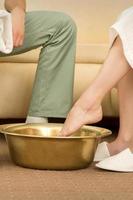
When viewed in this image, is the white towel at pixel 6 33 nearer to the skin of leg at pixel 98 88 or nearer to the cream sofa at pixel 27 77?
the skin of leg at pixel 98 88

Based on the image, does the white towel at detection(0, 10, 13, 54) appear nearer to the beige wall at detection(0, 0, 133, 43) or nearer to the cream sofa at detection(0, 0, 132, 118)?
the cream sofa at detection(0, 0, 132, 118)

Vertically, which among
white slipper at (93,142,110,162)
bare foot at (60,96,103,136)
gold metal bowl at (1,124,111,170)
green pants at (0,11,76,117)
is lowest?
white slipper at (93,142,110,162)

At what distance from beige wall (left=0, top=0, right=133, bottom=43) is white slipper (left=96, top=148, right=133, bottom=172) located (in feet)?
3.09

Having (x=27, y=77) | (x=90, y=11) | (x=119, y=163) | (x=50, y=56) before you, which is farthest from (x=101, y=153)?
(x=90, y=11)

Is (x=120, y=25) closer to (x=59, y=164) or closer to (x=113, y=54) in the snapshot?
(x=113, y=54)

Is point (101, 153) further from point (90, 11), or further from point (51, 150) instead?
point (90, 11)

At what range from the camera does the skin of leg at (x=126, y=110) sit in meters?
1.39

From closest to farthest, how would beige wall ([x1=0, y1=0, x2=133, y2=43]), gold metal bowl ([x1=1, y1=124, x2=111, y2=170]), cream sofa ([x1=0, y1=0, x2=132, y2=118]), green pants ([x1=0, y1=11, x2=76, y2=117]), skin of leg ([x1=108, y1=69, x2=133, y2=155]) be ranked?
gold metal bowl ([x1=1, y1=124, x2=111, y2=170]), skin of leg ([x1=108, y1=69, x2=133, y2=155]), green pants ([x1=0, y1=11, x2=76, y2=117]), cream sofa ([x1=0, y1=0, x2=132, y2=118]), beige wall ([x1=0, y1=0, x2=133, y2=43])

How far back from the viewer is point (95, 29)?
2182mm


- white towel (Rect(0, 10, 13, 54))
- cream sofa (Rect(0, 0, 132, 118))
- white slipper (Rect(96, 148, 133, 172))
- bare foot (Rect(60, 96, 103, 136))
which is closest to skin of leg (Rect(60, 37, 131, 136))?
bare foot (Rect(60, 96, 103, 136))

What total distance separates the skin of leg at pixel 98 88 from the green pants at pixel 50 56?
27cm

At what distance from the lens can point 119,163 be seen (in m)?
1.31

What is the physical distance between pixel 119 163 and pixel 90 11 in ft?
3.46

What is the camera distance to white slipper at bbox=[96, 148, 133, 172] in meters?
1.30
